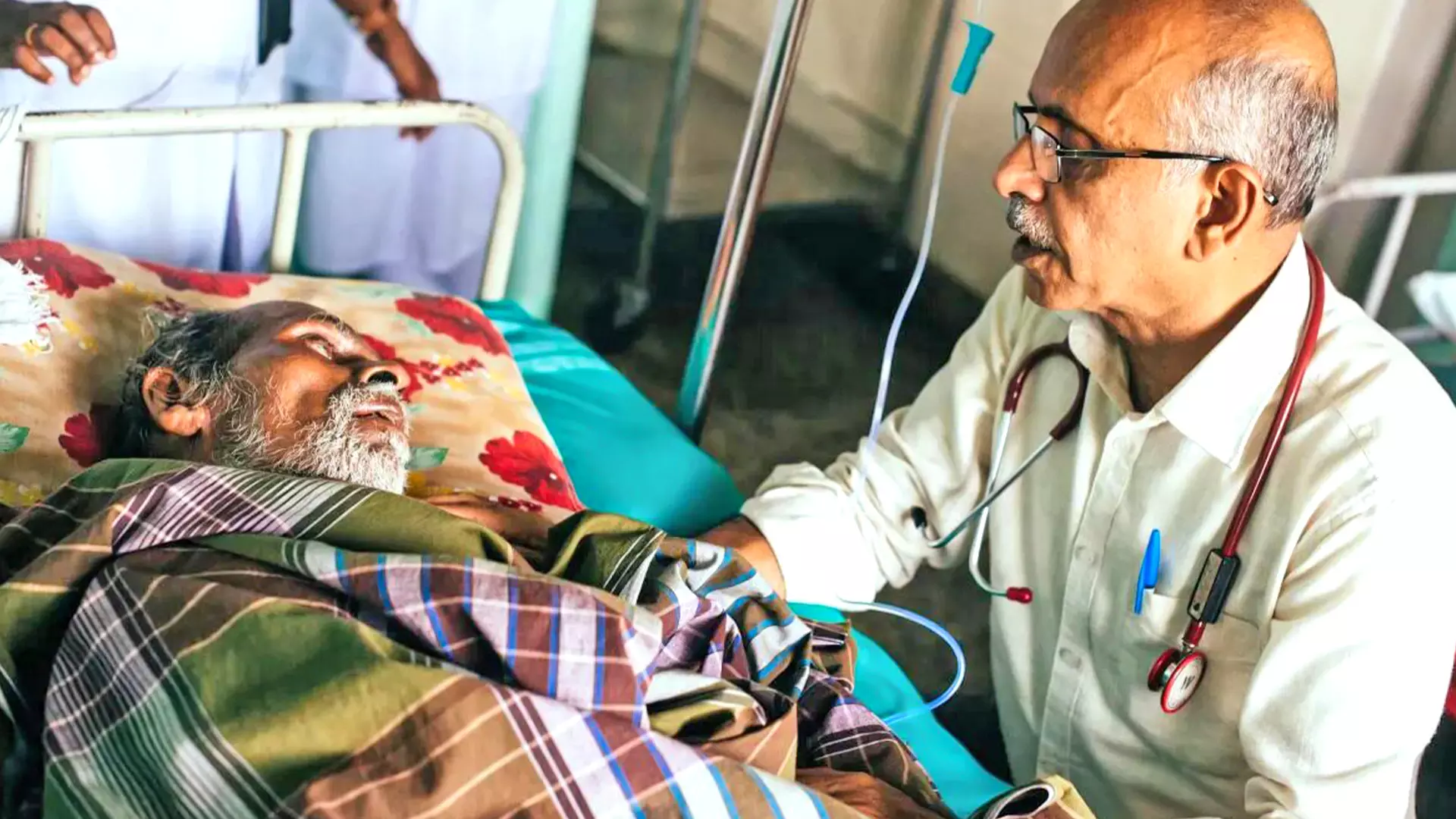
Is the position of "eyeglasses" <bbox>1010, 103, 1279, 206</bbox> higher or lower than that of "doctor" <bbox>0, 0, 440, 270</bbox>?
higher

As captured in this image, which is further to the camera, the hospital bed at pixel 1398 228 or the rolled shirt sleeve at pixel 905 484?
the hospital bed at pixel 1398 228

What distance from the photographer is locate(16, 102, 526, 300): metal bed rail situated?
1.71 metres

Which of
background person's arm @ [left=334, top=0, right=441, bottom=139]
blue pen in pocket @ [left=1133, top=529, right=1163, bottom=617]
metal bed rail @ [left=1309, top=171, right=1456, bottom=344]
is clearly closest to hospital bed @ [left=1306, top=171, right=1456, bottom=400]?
metal bed rail @ [left=1309, top=171, right=1456, bottom=344]

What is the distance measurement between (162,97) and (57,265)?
0.46 metres

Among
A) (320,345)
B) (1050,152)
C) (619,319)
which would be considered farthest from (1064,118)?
(619,319)

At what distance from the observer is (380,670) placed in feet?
3.52

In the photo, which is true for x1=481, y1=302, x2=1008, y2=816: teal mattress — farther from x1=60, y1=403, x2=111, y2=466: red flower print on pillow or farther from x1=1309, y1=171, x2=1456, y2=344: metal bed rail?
x1=1309, y1=171, x2=1456, y2=344: metal bed rail

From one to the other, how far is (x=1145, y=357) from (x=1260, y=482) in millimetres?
A: 230

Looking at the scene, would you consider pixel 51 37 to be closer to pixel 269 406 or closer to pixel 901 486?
pixel 269 406

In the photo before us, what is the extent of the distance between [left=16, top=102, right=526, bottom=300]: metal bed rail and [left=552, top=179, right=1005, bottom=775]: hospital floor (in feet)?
3.49

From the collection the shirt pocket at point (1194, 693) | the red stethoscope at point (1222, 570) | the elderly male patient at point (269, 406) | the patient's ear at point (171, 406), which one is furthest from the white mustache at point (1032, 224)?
the patient's ear at point (171, 406)

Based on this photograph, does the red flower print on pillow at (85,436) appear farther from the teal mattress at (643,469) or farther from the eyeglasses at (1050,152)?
the eyeglasses at (1050,152)

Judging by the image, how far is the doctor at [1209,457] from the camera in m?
1.38

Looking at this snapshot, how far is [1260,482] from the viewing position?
1.46m
